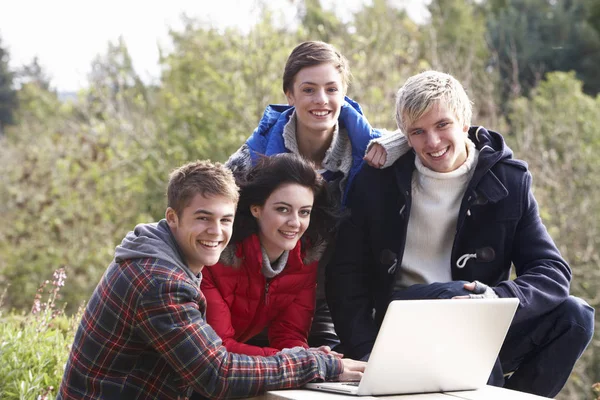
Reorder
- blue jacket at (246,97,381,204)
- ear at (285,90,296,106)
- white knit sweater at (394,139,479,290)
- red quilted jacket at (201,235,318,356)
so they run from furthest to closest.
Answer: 1. ear at (285,90,296,106)
2. blue jacket at (246,97,381,204)
3. white knit sweater at (394,139,479,290)
4. red quilted jacket at (201,235,318,356)

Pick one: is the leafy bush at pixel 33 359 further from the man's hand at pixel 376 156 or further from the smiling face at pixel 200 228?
the man's hand at pixel 376 156

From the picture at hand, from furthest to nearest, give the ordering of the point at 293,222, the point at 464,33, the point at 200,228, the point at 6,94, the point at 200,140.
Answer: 1. the point at 6,94
2. the point at 464,33
3. the point at 200,140
4. the point at 293,222
5. the point at 200,228

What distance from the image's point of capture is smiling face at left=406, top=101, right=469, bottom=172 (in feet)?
12.5

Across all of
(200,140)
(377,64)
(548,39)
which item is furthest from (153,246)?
(548,39)

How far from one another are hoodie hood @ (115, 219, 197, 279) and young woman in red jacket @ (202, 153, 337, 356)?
1.33 feet

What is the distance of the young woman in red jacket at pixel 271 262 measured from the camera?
3680 mm

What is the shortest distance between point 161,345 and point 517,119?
11712 mm

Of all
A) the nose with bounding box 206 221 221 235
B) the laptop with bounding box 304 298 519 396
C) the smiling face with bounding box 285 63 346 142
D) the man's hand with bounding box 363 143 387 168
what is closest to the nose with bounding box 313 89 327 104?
the smiling face with bounding box 285 63 346 142

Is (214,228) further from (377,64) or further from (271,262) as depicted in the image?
(377,64)

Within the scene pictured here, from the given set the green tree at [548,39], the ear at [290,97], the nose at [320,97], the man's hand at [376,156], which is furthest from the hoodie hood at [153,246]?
the green tree at [548,39]

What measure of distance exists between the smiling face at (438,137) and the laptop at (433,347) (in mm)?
888

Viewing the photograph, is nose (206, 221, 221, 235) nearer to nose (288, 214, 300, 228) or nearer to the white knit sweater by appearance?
nose (288, 214, 300, 228)

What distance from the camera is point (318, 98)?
4.25m

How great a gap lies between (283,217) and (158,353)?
800mm
